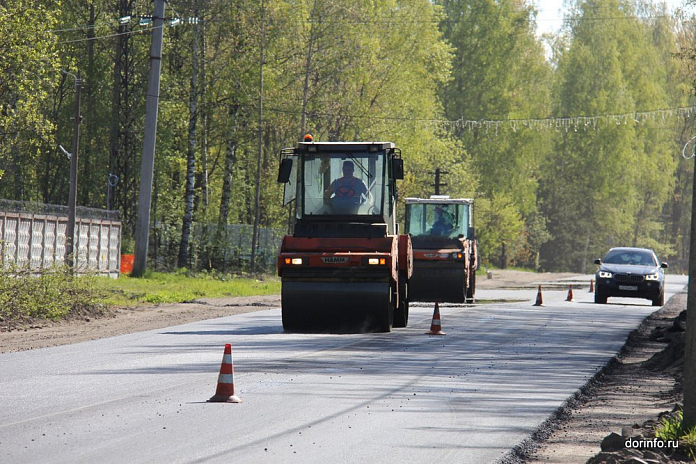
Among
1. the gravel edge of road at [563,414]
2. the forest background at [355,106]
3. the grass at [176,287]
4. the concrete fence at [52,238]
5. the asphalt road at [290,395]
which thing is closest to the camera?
the asphalt road at [290,395]

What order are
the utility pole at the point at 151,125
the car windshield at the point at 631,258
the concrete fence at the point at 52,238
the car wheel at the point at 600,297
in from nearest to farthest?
the concrete fence at the point at 52,238, the car wheel at the point at 600,297, the car windshield at the point at 631,258, the utility pole at the point at 151,125

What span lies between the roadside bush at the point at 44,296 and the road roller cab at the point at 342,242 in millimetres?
6413

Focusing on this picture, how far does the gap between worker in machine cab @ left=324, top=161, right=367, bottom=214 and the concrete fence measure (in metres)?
11.8

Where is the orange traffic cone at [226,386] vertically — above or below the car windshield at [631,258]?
below

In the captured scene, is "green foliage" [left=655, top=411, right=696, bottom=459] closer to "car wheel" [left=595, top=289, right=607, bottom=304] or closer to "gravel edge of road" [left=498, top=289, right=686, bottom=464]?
"gravel edge of road" [left=498, top=289, right=686, bottom=464]

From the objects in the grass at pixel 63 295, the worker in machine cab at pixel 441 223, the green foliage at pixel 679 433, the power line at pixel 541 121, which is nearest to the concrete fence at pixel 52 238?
the grass at pixel 63 295

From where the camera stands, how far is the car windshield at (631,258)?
35125mm

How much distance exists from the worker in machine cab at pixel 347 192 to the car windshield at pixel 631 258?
57.0 feet

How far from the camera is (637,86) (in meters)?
87.4

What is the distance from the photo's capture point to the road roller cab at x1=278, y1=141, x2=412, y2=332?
1873cm

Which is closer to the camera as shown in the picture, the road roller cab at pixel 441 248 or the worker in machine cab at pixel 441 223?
the road roller cab at pixel 441 248

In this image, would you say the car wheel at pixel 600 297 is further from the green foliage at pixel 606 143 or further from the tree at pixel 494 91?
the green foliage at pixel 606 143

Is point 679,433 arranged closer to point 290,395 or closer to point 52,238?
point 290,395

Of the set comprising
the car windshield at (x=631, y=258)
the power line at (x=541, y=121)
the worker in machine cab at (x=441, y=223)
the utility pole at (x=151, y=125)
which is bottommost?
the car windshield at (x=631, y=258)
